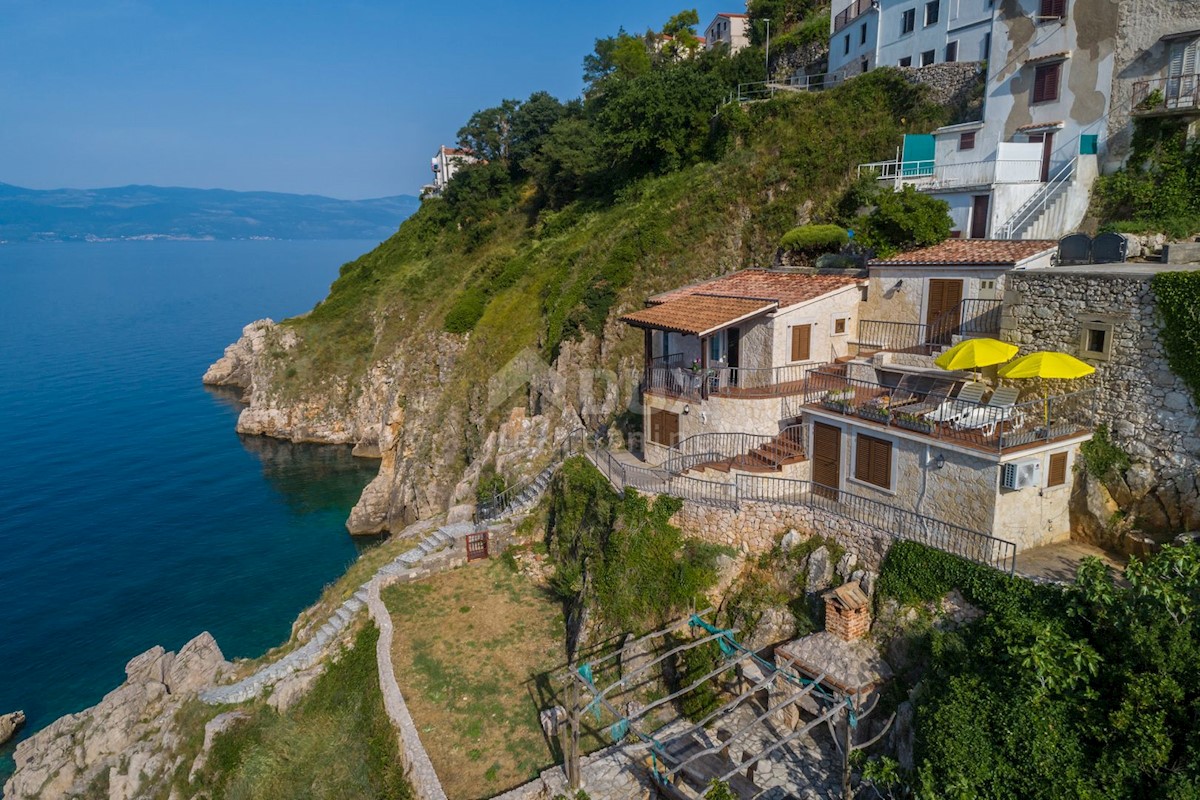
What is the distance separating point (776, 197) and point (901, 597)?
2628 cm

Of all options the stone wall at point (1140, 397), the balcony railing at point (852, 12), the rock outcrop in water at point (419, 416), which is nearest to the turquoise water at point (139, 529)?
the rock outcrop in water at point (419, 416)

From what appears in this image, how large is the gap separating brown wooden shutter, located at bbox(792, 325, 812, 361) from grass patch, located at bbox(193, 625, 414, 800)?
54.5 feet

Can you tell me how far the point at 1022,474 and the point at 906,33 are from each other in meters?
32.1

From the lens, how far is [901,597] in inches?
609

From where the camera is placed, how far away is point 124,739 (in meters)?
24.3

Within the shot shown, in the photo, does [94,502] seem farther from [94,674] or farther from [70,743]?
[70,743]

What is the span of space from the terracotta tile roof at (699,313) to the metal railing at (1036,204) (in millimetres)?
9169

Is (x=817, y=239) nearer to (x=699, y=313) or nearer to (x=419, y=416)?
(x=699, y=313)

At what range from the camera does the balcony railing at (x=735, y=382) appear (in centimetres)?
2202

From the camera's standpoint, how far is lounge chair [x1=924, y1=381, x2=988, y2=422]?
16.4 m

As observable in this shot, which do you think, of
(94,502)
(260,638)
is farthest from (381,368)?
(260,638)

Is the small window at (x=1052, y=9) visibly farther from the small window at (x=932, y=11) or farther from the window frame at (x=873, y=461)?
the window frame at (x=873, y=461)

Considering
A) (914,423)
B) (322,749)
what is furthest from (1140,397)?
(322,749)

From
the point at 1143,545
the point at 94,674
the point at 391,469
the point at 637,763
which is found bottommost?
the point at 94,674
